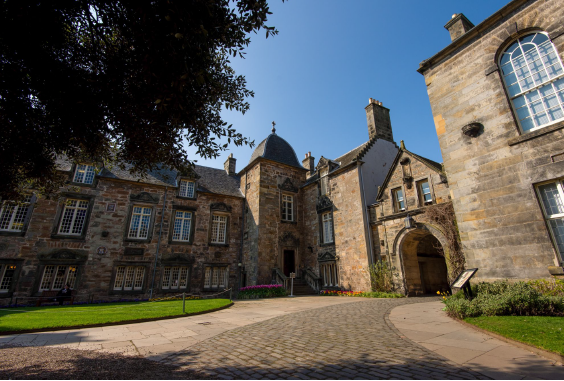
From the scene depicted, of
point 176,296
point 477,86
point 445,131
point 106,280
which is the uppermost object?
point 477,86

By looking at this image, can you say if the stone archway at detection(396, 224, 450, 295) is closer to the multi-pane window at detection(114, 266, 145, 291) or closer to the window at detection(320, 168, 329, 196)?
the window at detection(320, 168, 329, 196)

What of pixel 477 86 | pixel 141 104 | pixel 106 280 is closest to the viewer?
pixel 141 104

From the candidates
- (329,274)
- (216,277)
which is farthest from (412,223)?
(216,277)

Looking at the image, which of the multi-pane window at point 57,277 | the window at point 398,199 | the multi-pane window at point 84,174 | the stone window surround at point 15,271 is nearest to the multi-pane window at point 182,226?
the multi-pane window at point 84,174

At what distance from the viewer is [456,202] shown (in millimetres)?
9180

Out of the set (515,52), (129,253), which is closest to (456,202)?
(515,52)

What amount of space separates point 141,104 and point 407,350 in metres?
6.47

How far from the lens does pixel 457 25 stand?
1038cm

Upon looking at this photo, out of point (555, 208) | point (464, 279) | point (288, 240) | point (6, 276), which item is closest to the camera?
point (555, 208)

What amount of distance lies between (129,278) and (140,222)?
153 inches

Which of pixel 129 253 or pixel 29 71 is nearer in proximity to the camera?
pixel 29 71

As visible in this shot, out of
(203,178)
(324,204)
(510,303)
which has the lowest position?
(510,303)

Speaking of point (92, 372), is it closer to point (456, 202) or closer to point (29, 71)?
point (29, 71)

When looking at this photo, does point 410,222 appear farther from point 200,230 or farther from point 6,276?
point 6,276
